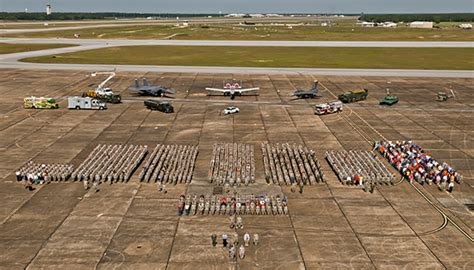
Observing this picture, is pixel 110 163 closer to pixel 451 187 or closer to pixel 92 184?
pixel 92 184

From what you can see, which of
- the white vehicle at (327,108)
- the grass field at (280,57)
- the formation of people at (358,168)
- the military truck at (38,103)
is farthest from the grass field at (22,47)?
the formation of people at (358,168)

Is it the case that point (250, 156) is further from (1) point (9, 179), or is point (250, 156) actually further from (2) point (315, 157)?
(1) point (9, 179)

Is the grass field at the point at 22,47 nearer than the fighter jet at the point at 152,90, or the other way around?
the fighter jet at the point at 152,90

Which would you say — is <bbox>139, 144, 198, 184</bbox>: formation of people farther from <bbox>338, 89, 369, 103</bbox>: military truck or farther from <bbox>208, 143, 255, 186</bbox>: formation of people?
<bbox>338, 89, 369, 103</bbox>: military truck

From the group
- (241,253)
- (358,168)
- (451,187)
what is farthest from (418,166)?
(241,253)

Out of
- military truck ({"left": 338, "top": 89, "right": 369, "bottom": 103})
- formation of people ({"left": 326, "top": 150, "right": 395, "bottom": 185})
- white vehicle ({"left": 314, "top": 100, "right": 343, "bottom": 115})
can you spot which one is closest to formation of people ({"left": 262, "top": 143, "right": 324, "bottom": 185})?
formation of people ({"left": 326, "top": 150, "right": 395, "bottom": 185})

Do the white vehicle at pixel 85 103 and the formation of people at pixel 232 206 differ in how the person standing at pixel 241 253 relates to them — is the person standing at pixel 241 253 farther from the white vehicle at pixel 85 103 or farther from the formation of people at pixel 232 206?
the white vehicle at pixel 85 103
